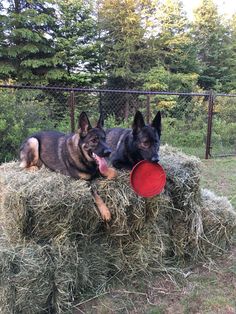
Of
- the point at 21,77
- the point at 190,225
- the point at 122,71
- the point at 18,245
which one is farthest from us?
the point at 122,71

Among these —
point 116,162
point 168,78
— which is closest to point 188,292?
point 116,162

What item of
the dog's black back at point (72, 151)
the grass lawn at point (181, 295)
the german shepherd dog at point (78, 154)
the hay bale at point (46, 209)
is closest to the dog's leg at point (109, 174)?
the german shepherd dog at point (78, 154)

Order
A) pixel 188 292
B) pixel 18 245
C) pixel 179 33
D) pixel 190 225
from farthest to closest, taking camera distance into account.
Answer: pixel 179 33 < pixel 190 225 < pixel 188 292 < pixel 18 245

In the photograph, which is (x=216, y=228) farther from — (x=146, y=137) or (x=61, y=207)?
(x=61, y=207)

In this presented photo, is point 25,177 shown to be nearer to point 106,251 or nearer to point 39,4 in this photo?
point 106,251

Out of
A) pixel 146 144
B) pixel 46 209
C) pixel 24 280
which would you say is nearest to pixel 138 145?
pixel 146 144

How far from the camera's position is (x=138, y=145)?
11.5 ft

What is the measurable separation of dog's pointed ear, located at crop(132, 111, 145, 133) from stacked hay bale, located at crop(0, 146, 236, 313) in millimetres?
565

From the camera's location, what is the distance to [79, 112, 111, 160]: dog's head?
322 centimetres

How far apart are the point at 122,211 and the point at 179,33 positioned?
51.8 ft

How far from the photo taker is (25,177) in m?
3.13

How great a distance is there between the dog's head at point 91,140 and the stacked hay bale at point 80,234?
12.0 inches

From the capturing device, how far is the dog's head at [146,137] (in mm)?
3365

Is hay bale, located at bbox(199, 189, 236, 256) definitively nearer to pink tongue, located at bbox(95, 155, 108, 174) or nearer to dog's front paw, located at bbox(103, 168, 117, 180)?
dog's front paw, located at bbox(103, 168, 117, 180)
